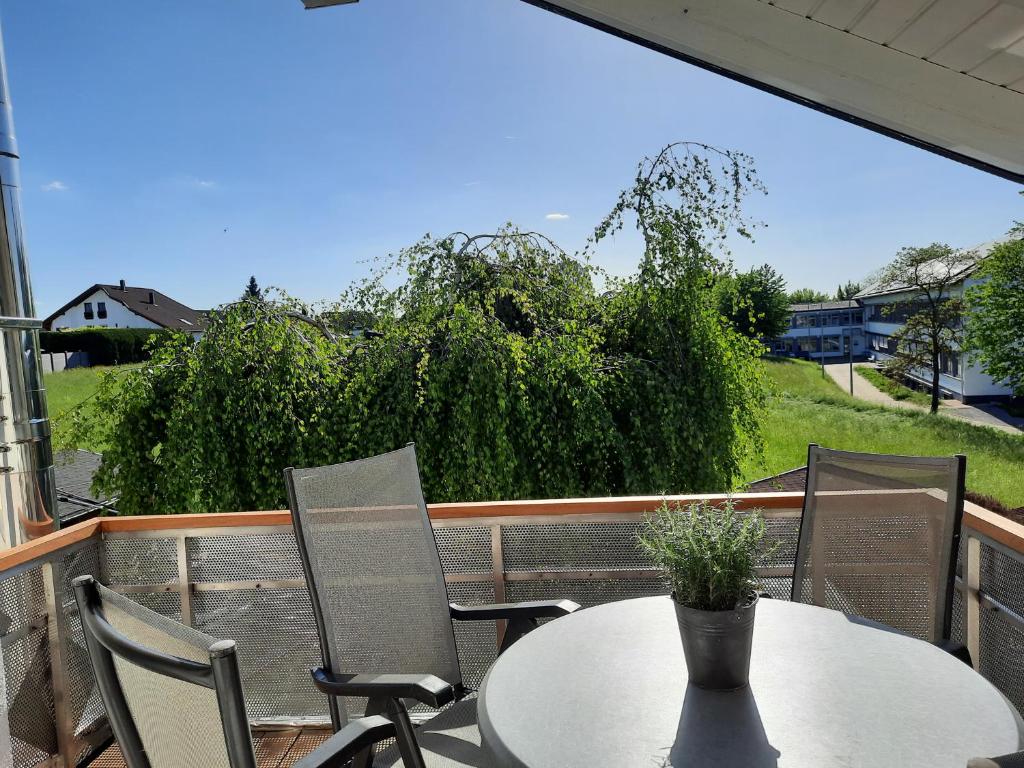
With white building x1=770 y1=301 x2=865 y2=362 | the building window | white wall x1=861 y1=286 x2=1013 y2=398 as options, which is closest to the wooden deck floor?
white wall x1=861 y1=286 x2=1013 y2=398

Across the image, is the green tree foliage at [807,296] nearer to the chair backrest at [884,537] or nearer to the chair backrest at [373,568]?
the chair backrest at [884,537]

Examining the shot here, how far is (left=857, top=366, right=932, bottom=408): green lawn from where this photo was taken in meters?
23.6

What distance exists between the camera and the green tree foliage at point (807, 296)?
27.5 m

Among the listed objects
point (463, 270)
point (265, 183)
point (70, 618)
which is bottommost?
point (70, 618)

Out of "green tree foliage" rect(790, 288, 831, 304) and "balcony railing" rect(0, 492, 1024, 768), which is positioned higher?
"green tree foliage" rect(790, 288, 831, 304)

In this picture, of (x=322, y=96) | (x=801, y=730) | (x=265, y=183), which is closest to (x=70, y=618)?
(x=801, y=730)

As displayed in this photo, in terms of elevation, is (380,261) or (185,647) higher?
(380,261)

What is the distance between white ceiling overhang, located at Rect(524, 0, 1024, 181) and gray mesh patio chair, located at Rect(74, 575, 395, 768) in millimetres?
2268

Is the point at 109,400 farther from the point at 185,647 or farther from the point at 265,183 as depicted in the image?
the point at 265,183

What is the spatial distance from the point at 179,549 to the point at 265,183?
81.1 ft

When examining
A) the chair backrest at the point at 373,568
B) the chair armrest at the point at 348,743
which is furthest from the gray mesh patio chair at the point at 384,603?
the chair armrest at the point at 348,743

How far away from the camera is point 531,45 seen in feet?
47.6

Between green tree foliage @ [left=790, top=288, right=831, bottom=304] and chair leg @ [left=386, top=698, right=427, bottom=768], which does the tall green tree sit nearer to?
green tree foliage @ [left=790, top=288, right=831, bottom=304]

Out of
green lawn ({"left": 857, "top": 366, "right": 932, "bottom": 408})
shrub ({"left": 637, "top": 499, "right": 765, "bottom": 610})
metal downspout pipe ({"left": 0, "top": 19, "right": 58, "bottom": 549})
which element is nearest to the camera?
shrub ({"left": 637, "top": 499, "right": 765, "bottom": 610})
